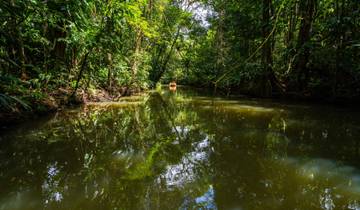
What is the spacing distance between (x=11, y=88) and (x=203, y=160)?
173 inches

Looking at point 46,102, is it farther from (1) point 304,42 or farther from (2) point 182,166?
(1) point 304,42

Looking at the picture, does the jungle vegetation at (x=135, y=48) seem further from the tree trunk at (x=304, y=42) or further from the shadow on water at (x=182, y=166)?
the shadow on water at (x=182, y=166)

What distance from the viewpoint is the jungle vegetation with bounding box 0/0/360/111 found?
5.66 m

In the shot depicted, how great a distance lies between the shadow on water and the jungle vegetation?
2.82 ft

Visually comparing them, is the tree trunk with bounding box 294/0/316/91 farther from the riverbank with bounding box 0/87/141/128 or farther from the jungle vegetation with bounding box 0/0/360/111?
the riverbank with bounding box 0/87/141/128

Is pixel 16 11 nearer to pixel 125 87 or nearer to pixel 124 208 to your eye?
pixel 124 208

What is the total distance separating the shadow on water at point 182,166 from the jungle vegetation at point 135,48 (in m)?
0.86

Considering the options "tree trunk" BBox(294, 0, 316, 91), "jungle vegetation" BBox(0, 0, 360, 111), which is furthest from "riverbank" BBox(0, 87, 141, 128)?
"tree trunk" BBox(294, 0, 316, 91)

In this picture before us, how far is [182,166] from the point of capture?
3303 millimetres

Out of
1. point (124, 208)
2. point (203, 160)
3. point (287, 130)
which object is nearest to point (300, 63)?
point (287, 130)

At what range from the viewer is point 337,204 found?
2.20 metres

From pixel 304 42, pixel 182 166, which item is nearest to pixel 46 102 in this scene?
pixel 182 166

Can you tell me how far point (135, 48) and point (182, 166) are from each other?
13.5 m

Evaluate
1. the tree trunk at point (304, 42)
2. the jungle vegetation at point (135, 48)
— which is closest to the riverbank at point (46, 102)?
the jungle vegetation at point (135, 48)
